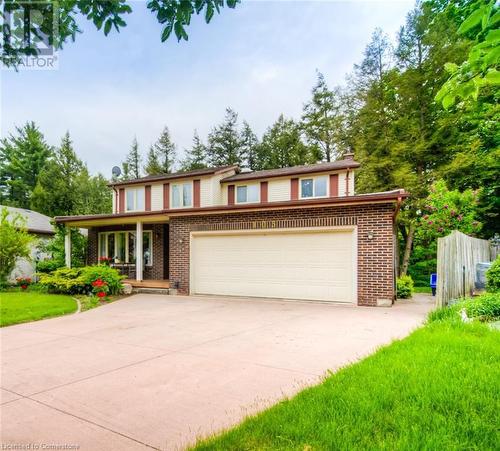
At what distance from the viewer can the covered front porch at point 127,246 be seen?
16031 millimetres

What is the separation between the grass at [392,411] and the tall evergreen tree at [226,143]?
103ft

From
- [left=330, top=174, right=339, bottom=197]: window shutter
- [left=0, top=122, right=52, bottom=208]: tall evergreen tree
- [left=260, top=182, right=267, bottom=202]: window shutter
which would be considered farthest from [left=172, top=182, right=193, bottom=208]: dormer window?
[left=0, top=122, right=52, bottom=208]: tall evergreen tree

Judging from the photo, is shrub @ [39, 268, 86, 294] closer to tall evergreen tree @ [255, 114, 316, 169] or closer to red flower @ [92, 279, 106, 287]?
red flower @ [92, 279, 106, 287]

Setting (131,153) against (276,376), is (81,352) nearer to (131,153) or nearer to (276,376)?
(276,376)

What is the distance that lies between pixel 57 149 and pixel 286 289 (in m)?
31.9

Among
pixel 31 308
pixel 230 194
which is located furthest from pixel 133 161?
pixel 31 308

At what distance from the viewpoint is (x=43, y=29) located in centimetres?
262

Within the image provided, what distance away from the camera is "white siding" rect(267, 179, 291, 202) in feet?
55.9

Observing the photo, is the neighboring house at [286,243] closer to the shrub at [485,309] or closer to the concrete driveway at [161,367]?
the concrete driveway at [161,367]

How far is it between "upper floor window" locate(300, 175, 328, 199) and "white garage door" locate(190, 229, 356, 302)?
6310 millimetres

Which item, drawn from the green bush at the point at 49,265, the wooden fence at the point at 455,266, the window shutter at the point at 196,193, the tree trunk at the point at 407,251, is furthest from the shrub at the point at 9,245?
the tree trunk at the point at 407,251

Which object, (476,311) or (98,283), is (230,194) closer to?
(98,283)

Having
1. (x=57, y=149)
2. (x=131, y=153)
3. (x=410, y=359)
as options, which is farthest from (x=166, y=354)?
(x=131, y=153)

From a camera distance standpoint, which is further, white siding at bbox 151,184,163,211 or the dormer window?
white siding at bbox 151,184,163,211
